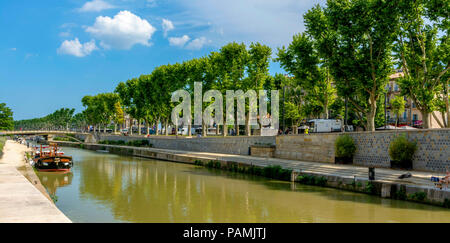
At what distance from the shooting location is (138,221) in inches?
609

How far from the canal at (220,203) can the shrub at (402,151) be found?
5.65 m

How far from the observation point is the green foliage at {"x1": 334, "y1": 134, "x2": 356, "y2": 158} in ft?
93.8

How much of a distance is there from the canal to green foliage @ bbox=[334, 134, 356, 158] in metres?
6.14

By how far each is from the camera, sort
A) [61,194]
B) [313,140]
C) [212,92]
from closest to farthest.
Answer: [61,194]
[313,140]
[212,92]

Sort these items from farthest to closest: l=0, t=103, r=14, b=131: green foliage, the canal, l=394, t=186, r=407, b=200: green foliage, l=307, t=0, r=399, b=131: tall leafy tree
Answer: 1. l=0, t=103, r=14, b=131: green foliage
2. l=307, t=0, r=399, b=131: tall leafy tree
3. l=394, t=186, r=407, b=200: green foliage
4. the canal

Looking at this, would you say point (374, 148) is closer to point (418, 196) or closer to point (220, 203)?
point (418, 196)

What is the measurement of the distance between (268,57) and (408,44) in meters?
20.8

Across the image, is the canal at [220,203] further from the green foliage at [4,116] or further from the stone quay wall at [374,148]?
the green foliage at [4,116]

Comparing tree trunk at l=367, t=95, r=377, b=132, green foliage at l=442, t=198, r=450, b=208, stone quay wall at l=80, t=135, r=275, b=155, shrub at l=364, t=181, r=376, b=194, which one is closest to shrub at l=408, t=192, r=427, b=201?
green foliage at l=442, t=198, r=450, b=208

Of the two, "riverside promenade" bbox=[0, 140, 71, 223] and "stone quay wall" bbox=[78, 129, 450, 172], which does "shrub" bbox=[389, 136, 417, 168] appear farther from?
"riverside promenade" bbox=[0, 140, 71, 223]

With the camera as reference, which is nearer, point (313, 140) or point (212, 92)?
point (313, 140)

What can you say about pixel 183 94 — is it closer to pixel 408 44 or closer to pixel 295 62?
pixel 295 62

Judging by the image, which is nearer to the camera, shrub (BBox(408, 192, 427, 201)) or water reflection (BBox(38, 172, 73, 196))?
shrub (BBox(408, 192, 427, 201))
